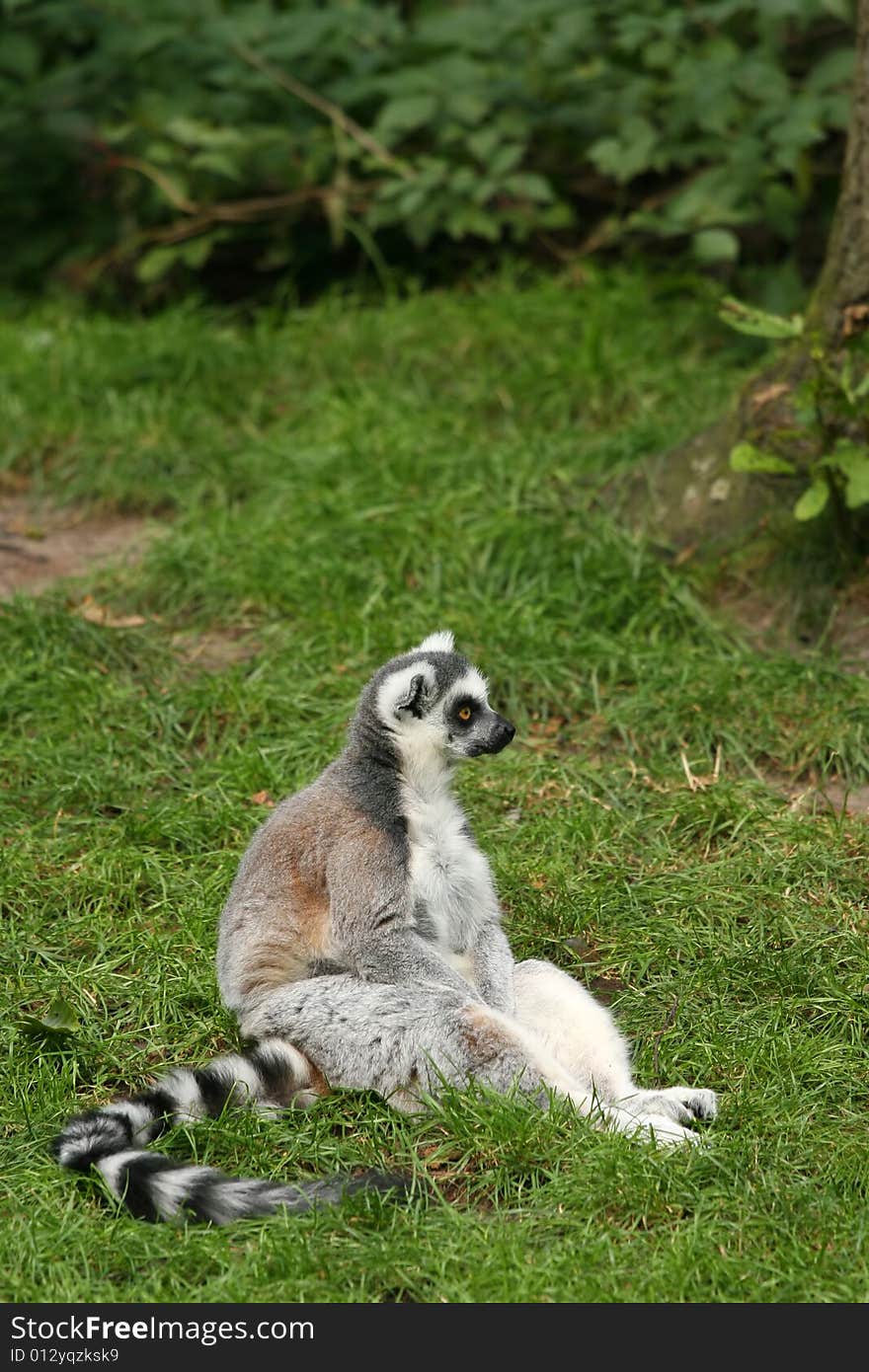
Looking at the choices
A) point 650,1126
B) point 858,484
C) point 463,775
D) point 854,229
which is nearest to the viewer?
point 650,1126

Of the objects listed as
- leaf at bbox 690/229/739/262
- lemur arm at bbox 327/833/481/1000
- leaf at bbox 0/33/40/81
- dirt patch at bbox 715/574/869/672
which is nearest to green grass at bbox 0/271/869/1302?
dirt patch at bbox 715/574/869/672

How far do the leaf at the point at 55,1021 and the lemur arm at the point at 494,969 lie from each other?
1089mm

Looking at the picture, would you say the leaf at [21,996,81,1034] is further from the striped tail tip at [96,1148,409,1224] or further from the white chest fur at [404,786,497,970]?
the white chest fur at [404,786,497,970]

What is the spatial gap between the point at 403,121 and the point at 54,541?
9.55 feet

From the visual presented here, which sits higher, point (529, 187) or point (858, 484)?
point (529, 187)

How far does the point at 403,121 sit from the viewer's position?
27.3 ft

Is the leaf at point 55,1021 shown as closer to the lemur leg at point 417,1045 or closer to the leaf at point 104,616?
the lemur leg at point 417,1045

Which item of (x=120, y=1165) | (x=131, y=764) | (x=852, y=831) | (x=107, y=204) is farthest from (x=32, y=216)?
(x=120, y=1165)

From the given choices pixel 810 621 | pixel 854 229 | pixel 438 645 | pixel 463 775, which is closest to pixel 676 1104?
pixel 438 645

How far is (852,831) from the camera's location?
17.0ft

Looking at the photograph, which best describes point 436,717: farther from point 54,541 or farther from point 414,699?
point 54,541
